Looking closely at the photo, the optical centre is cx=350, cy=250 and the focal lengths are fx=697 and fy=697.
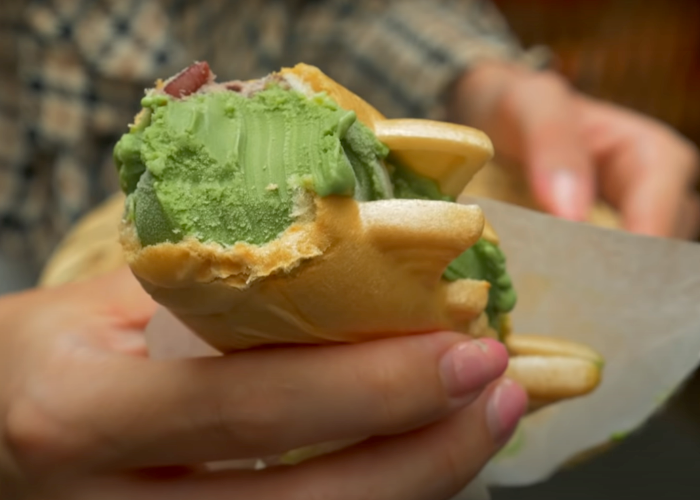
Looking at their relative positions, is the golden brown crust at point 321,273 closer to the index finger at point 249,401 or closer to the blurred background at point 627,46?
the index finger at point 249,401

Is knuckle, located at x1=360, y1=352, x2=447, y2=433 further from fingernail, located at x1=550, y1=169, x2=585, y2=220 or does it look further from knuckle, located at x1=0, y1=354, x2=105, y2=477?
fingernail, located at x1=550, y1=169, x2=585, y2=220

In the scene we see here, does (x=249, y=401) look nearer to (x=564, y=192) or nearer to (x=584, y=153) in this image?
(x=564, y=192)

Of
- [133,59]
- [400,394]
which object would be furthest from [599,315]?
[133,59]

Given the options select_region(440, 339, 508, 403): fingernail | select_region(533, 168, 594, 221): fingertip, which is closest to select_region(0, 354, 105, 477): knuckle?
select_region(440, 339, 508, 403): fingernail

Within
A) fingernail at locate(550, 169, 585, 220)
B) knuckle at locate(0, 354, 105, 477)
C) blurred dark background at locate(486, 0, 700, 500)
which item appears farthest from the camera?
blurred dark background at locate(486, 0, 700, 500)

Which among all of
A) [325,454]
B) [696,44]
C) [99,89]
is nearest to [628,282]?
[325,454]

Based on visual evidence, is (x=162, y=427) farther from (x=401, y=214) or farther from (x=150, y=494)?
(x=401, y=214)
